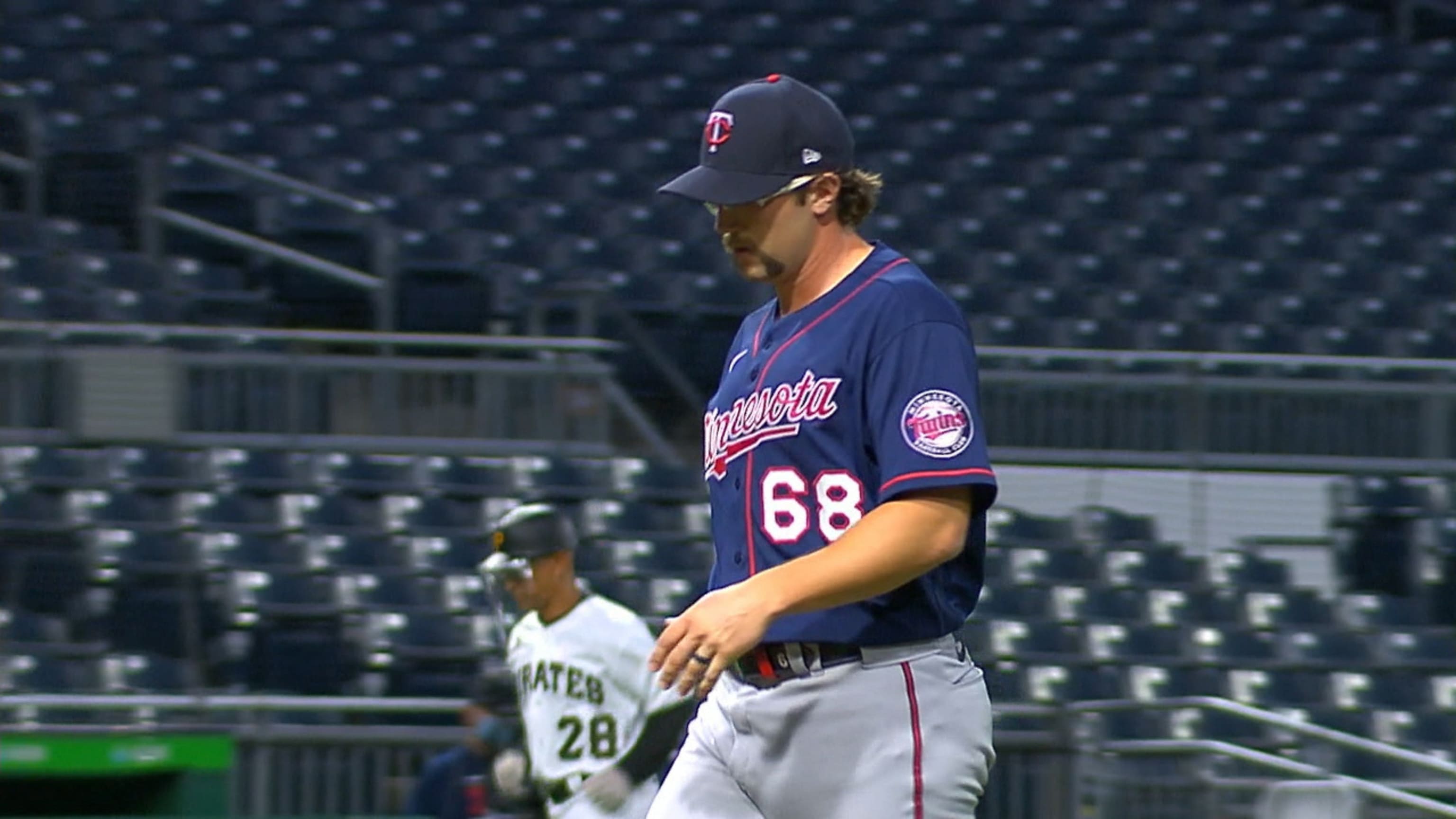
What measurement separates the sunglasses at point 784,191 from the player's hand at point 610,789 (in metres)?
2.11

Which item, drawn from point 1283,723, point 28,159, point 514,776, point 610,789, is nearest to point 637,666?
point 514,776

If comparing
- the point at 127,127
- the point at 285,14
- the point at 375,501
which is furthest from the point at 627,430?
the point at 285,14

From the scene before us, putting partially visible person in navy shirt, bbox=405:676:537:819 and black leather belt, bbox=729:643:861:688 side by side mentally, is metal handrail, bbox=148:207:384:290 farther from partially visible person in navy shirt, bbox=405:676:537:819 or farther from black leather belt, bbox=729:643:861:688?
black leather belt, bbox=729:643:861:688

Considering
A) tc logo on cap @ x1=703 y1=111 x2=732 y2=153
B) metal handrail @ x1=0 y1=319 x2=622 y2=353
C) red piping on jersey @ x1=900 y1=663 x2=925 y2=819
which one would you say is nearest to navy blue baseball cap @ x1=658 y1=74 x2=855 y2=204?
tc logo on cap @ x1=703 y1=111 x2=732 y2=153

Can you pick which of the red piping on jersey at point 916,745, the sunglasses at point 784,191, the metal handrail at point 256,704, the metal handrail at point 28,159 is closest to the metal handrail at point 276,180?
the metal handrail at point 28,159

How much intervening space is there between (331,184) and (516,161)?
131 cm

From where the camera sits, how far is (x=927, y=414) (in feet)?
10.1

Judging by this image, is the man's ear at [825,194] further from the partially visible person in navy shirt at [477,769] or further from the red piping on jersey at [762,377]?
the partially visible person in navy shirt at [477,769]

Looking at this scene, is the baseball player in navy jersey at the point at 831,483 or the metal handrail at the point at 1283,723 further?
the metal handrail at the point at 1283,723

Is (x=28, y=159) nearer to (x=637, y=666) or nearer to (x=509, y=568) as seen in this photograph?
(x=509, y=568)

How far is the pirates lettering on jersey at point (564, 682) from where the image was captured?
20.0 ft

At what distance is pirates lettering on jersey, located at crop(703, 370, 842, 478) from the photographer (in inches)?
126

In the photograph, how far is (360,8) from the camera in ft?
53.5

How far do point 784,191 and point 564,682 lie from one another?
3123 mm
